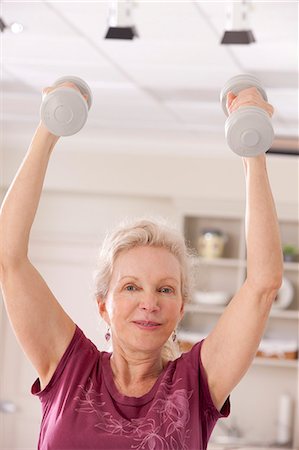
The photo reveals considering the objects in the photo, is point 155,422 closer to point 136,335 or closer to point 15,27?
point 136,335

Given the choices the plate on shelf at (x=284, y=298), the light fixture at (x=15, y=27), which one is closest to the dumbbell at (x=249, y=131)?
the light fixture at (x=15, y=27)

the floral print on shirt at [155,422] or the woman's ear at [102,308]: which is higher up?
the woman's ear at [102,308]

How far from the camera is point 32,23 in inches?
122

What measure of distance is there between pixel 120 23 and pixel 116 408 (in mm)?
1373

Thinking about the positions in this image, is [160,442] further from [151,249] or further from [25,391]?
[25,391]

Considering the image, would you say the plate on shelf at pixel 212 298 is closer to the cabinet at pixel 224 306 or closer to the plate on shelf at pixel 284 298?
the cabinet at pixel 224 306

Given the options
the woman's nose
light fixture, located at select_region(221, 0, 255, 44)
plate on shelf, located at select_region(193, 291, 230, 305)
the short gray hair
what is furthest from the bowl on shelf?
the woman's nose

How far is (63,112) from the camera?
1.20 m

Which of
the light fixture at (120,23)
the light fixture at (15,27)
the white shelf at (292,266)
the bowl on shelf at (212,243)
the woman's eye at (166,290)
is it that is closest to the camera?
the woman's eye at (166,290)

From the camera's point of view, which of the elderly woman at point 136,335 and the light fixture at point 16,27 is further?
the light fixture at point 16,27

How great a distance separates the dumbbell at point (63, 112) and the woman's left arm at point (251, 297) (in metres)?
0.22

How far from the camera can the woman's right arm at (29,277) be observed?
4.00 ft

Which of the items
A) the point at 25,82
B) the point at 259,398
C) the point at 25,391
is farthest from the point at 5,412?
the point at 25,82

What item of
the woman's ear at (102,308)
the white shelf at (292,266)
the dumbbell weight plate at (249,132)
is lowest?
the woman's ear at (102,308)
